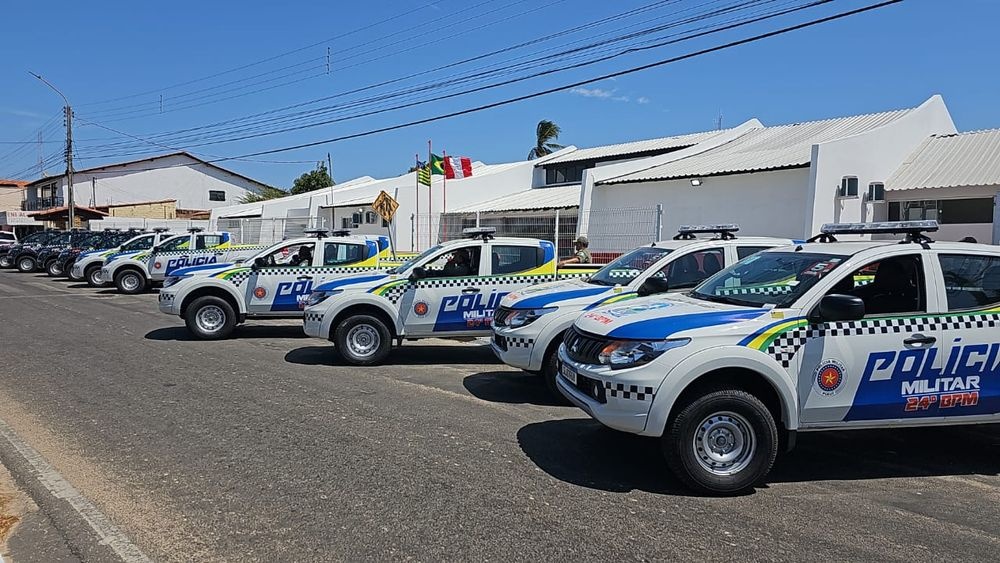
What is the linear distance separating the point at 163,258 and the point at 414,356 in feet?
44.1

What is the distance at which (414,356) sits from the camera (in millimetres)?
11195

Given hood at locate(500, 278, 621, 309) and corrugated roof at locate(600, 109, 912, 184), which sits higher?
corrugated roof at locate(600, 109, 912, 184)

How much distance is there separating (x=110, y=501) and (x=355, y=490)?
5.28ft

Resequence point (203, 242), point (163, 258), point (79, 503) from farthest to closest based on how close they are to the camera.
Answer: point (163, 258) → point (203, 242) → point (79, 503)

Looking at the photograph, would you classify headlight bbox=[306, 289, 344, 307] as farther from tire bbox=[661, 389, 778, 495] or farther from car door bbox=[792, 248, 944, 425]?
car door bbox=[792, 248, 944, 425]

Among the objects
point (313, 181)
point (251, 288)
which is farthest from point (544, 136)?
point (251, 288)

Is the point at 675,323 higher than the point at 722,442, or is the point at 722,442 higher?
the point at 675,323

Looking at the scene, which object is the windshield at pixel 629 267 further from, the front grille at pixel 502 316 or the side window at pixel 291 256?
the side window at pixel 291 256

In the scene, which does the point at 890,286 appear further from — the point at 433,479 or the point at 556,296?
the point at 433,479

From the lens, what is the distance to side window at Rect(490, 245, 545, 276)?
34.6ft

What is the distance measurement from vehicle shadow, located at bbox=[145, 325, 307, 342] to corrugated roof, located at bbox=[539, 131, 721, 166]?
1878 centimetres

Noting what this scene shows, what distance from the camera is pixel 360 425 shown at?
691cm

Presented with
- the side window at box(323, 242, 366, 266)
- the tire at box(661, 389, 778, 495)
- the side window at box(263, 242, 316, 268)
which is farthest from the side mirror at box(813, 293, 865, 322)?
the side window at box(263, 242, 316, 268)

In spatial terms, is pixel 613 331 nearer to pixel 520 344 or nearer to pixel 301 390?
pixel 520 344
